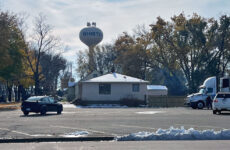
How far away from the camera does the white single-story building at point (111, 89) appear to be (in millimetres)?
53906

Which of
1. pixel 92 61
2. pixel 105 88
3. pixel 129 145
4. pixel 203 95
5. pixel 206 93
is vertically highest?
pixel 92 61

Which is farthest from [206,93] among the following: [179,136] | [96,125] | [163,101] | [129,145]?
[129,145]

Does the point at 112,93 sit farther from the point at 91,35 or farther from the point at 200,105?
the point at 91,35

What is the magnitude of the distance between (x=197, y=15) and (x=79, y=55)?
37.5 m

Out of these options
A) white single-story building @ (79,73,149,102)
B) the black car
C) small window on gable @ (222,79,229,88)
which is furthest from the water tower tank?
the black car

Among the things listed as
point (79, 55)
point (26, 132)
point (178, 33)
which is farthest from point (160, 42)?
point (26, 132)

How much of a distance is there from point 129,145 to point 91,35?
2962 inches

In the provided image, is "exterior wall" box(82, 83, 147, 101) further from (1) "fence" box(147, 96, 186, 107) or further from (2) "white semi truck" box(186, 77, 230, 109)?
(2) "white semi truck" box(186, 77, 230, 109)

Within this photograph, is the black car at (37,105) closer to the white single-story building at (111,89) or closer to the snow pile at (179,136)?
the snow pile at (179,136)

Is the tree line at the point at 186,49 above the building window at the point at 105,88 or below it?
above

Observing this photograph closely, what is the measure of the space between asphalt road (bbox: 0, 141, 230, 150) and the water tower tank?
74.3 meters

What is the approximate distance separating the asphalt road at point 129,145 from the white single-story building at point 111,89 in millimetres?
39112

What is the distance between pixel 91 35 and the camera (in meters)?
88.1

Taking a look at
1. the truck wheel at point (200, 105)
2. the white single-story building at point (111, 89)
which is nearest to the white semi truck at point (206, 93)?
the truck wheel at point (200, 105)
